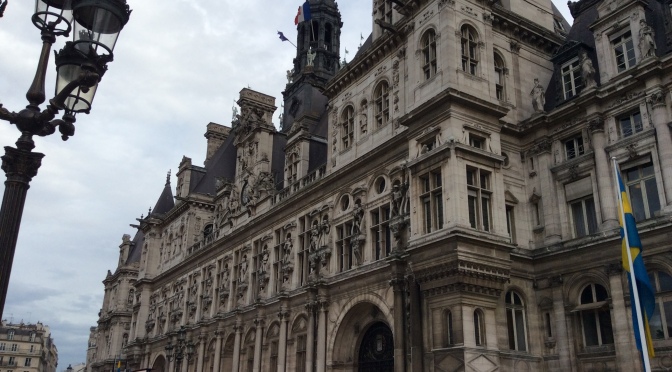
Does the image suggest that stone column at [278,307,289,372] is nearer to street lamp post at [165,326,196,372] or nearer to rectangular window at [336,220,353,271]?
rectangular window at [336,220,353,271]

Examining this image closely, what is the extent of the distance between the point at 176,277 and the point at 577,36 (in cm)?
3888

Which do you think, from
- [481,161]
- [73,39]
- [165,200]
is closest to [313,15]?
[165,200]

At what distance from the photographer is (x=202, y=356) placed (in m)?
44.2

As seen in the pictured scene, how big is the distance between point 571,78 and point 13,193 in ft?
83.0

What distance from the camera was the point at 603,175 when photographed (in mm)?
23922

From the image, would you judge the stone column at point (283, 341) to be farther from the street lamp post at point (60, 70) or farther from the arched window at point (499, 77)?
the street lamp post at point (60, 70)

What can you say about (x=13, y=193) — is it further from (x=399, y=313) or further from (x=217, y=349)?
(x=217, y=349)

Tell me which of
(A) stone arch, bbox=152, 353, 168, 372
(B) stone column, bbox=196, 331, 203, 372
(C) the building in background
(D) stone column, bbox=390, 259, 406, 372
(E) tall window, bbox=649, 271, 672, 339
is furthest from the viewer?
(C) the building in background

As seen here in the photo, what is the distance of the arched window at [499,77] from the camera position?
29219 mm

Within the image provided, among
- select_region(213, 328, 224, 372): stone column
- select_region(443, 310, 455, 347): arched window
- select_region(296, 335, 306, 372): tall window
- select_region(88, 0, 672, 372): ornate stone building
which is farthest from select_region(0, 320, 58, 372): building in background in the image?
select_region(443, 310, 455, 347): arched window

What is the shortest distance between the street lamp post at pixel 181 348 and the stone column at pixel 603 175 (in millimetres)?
32957

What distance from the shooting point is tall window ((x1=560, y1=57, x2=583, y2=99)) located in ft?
90.6

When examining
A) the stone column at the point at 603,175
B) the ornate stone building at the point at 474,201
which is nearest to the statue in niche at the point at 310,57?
the ornate stone building at the point at 474,201

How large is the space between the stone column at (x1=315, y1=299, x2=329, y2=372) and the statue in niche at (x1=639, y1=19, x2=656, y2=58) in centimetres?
1840
